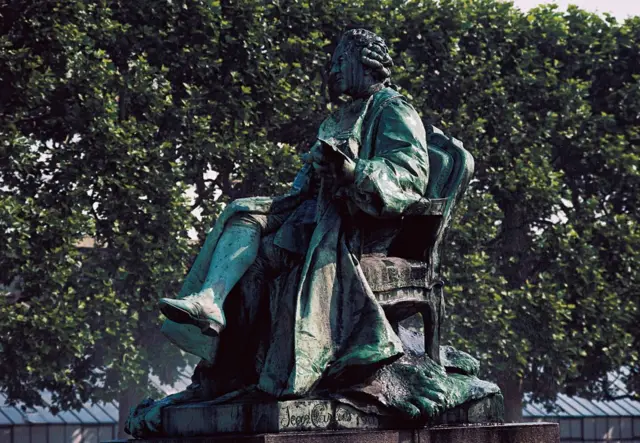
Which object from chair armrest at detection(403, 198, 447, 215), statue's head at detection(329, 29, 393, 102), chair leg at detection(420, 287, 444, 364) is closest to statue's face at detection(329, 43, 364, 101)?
statue's head at detection(329, 29, 393, 102)

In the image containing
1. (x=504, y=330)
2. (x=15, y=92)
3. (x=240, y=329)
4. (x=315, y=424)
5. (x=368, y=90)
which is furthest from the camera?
(x=504, y=330)

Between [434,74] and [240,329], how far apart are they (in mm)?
16166

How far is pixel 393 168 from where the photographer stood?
759 cm

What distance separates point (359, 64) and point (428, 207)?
1067mm

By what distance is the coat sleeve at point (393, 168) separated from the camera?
24.2 feet

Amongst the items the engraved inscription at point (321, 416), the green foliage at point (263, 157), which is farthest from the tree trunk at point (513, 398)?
the engraved inscription at point (321, 416)

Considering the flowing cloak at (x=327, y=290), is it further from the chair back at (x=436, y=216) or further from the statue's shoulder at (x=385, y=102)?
the chair back at (x=436, y=216)

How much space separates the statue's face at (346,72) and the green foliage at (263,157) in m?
12.1

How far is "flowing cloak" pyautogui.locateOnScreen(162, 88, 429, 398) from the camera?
23.7 feet

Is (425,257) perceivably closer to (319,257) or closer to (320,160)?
(319,257)

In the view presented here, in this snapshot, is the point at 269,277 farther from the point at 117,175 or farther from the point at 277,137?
the point at 277,137

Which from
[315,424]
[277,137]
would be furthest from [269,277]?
[277,137]

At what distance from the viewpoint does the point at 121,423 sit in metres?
23.0

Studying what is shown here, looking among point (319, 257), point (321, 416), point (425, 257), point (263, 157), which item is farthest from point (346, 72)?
point (263, 157)
